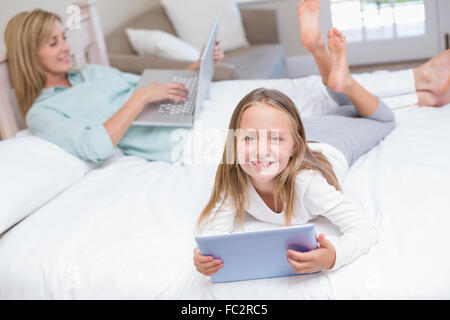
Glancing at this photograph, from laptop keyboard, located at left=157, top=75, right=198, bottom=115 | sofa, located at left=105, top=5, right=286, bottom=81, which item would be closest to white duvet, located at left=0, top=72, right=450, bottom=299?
laptop keyboard, located at left=157, top=75, right=198, bottom=115

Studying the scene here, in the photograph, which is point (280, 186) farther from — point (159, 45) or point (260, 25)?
point (260, 25)

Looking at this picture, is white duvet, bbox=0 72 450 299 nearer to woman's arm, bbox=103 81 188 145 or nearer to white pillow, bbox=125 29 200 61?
woman's arm, bbox=103 81 188 145

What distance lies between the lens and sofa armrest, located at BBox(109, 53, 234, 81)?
1503 mm

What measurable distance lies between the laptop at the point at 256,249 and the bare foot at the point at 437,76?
25.0 inches

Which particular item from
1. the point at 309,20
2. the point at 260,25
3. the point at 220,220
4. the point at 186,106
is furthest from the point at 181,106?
the point at 260,25

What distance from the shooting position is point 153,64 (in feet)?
5.26

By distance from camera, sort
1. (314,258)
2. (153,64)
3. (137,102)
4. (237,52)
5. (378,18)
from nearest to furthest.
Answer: (314,258) → (137,102) → (378,18) → (153,64) → (237,52)

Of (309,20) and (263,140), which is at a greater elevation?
(309,20)

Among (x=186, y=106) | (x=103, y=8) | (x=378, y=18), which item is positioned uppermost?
(x=103, y=8)

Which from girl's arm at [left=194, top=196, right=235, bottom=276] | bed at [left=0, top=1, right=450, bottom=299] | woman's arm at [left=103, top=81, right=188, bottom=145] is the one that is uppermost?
woman's arm at [left=103, top=81, right=188, bottom=145]

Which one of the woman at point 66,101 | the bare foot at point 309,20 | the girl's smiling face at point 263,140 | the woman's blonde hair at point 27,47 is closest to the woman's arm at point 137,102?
the woman at point 66,101

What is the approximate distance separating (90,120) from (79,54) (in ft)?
1.06

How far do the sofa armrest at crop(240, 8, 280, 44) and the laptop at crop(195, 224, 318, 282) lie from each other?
150 centimetres

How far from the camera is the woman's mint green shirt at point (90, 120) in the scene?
113 centimetres
